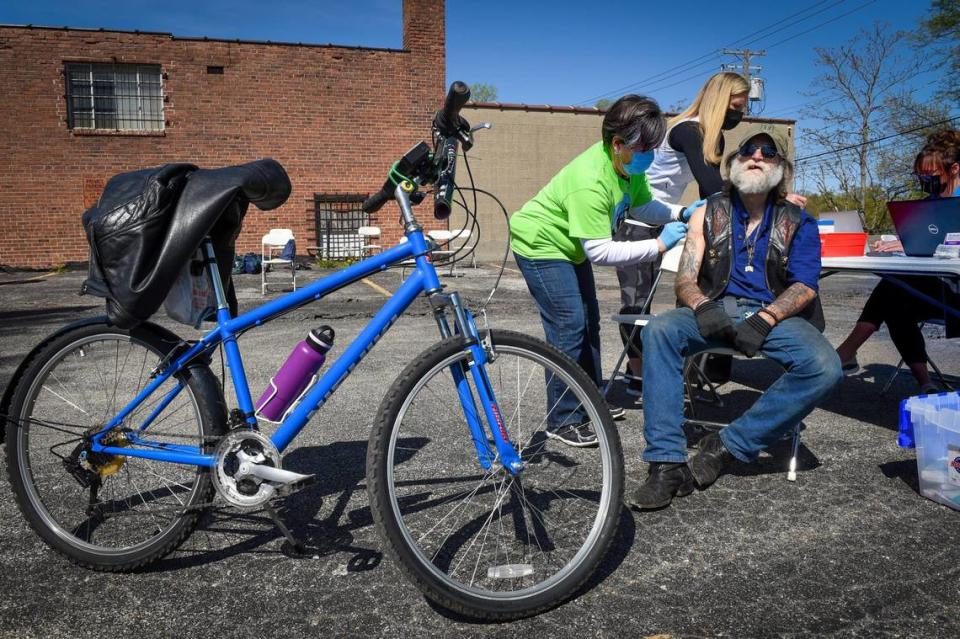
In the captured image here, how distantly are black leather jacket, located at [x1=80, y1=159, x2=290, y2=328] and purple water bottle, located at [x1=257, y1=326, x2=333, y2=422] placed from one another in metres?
0.47

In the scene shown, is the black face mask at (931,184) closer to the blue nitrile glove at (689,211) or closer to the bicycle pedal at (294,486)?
the blue nitrile glove at (689,211)

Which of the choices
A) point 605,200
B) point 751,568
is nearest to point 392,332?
point 605,200

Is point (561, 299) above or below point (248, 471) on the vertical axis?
above

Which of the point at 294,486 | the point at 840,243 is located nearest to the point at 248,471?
the point at 294,486

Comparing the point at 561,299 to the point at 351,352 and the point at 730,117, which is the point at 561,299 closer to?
the point at 351,352

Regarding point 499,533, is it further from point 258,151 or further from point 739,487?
point 258,151

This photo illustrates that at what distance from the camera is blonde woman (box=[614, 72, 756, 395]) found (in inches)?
164

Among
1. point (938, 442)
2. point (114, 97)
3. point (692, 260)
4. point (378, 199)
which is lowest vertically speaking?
point (938, 442)

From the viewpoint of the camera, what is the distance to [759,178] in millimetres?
3469

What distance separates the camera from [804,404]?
10.3 feet

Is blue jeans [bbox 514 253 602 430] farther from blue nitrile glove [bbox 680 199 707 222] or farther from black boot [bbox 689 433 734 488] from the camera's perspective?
black boot [bbox 689 433 734 488]

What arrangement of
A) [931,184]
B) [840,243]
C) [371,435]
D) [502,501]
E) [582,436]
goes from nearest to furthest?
1. [371,435]
2. [502,501]
3. [582,436]
4. [840,243]
5. [931,184]

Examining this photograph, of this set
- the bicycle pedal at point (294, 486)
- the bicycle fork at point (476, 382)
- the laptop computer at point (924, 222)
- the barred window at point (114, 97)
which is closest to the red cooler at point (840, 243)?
the laptop computer at point (924, 222)

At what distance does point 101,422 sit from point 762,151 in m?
3.09
